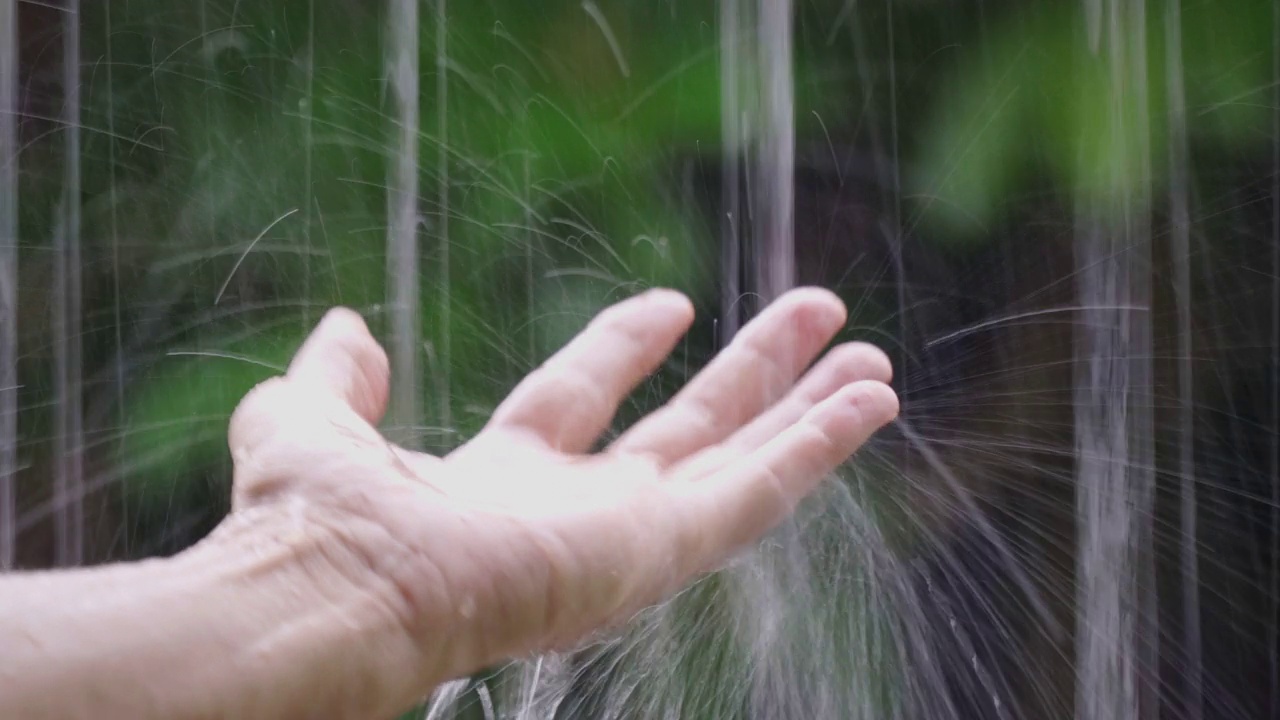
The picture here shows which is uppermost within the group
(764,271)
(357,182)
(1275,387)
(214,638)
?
(357,182)

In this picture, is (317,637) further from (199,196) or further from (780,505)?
(199,196)

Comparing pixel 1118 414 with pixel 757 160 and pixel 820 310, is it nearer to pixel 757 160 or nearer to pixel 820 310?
pixel 820 310

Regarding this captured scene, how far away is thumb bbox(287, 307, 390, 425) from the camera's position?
668mm

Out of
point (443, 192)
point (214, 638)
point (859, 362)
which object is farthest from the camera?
point (443, 192)

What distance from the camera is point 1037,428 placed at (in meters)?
0.74

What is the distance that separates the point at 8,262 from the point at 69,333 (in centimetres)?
10

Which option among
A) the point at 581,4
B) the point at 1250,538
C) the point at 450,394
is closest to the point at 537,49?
the point at 581,4

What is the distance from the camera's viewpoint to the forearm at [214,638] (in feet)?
1.56

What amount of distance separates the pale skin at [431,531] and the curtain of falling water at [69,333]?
0.36m

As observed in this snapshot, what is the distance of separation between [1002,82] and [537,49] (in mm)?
382

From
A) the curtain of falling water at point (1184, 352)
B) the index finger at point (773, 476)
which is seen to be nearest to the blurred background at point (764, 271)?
the curtain of falling water at point (1184, 352)

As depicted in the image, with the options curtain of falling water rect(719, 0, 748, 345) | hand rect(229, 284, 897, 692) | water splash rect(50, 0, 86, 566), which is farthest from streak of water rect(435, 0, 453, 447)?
water splash rect(50, 0, 86, 566)

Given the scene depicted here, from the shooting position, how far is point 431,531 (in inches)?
22.5

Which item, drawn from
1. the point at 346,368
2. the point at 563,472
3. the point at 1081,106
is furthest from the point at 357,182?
the point at 1081,106
